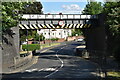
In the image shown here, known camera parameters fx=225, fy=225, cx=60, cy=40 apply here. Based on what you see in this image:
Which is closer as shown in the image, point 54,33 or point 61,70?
point 61,70

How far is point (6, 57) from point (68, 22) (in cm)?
1559

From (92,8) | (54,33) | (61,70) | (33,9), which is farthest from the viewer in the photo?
(54,33)

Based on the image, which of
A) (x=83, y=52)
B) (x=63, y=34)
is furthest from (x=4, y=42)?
(x=63, y=34)

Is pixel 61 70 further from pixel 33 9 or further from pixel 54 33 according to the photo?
pixel 54 33

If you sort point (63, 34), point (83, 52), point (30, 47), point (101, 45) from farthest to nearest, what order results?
point (63, 34), point (30, 47), point (83, 52), point (101, 45)

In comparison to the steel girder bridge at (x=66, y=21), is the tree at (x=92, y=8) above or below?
above

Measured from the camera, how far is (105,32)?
38.2m

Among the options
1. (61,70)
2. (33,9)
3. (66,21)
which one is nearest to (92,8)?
(33,9)

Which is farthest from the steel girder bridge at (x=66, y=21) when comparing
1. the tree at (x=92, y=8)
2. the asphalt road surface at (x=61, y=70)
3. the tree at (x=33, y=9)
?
the tree at (x=92, y=8)

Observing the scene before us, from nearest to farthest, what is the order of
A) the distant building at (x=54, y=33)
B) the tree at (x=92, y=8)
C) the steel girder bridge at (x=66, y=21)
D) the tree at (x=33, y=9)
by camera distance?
the steel girder bridge at (x=66, y=21) < the tree at (x=33, y=9) < the tree at (x=92, y=8) < the distant building at (x=54, y=33)

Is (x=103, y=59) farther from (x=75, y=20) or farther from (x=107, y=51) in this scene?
(x=75, y=20)

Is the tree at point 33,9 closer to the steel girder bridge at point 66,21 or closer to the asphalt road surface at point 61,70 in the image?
the steel girder bridge at point 66,21

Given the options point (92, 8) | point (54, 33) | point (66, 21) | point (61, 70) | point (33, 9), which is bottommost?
point (61, 70)

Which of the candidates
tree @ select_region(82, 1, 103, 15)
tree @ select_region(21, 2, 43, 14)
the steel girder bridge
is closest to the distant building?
tree @ select_region(82, 1, 103, 15)
